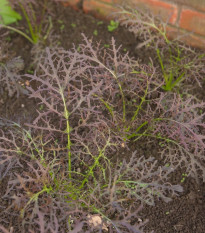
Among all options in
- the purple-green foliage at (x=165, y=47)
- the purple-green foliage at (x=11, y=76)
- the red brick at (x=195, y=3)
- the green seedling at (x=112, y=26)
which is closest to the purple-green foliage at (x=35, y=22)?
the purple-green foliage at (x=11, y=76)

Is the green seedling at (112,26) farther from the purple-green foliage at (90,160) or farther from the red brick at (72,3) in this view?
the purple-green foliage at (90,160)

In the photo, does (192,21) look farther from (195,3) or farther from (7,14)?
(7,14)

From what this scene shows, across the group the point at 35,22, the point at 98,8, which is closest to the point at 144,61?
the point at 98,8

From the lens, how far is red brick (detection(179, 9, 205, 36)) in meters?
1.89

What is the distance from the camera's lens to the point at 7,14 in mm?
2107

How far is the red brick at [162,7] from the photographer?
1.95m

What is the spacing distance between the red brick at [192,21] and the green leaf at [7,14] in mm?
1046

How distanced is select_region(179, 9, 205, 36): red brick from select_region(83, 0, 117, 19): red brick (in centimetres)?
46

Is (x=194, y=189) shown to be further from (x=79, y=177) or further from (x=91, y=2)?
(x=91, y=2)

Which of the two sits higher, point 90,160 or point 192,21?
point 192,21

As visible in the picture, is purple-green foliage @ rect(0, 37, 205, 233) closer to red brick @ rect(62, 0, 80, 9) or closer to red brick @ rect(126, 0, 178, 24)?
red brick @ rect(126, 0, 178, 24)

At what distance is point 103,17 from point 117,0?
0.16m

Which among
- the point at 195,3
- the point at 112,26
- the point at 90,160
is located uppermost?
the point at 195,3

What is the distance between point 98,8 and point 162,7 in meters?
0.45
